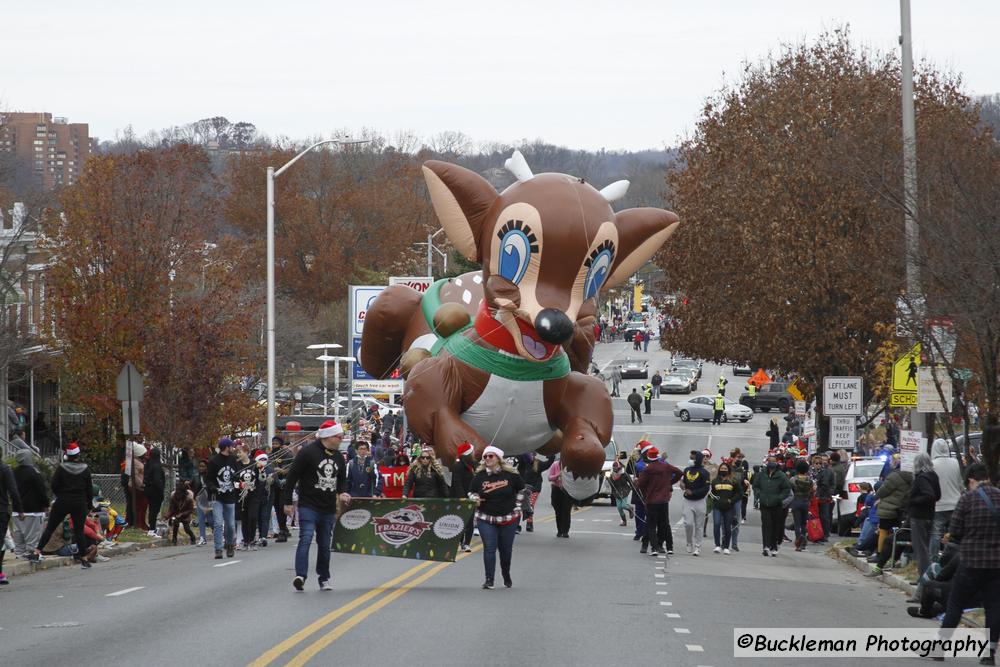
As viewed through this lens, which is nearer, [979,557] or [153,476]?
[979,557]

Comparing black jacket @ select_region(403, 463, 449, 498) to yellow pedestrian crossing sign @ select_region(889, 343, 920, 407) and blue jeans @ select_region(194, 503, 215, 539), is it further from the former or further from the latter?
yellow pedestrian crossing sign @ select_region(889, 343, 920, 407)

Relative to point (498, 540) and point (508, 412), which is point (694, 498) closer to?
point (508, 412)

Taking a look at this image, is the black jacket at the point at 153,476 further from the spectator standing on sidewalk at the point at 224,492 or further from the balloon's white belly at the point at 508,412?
the balloon's white belly at the point at 508,412

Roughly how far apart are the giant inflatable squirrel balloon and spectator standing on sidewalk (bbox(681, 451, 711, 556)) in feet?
6.39

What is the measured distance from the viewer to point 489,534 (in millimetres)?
15227

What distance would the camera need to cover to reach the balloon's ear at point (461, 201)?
771 inches

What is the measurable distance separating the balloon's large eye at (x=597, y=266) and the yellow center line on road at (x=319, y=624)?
4.82m

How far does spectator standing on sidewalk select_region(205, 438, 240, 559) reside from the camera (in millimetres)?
20141

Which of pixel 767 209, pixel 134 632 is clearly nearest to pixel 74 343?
pixel 767 209

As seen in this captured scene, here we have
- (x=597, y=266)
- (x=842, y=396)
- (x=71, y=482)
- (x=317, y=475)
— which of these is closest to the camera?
(x=317, y=475)

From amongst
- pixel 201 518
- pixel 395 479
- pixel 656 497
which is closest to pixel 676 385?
pixel 395 479

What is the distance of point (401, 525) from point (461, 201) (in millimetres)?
5555

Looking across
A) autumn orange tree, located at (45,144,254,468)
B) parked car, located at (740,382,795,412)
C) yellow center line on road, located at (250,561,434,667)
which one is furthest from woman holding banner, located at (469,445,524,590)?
parked car, located at (740,382,795,412)

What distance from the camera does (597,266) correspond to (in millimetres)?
19125
